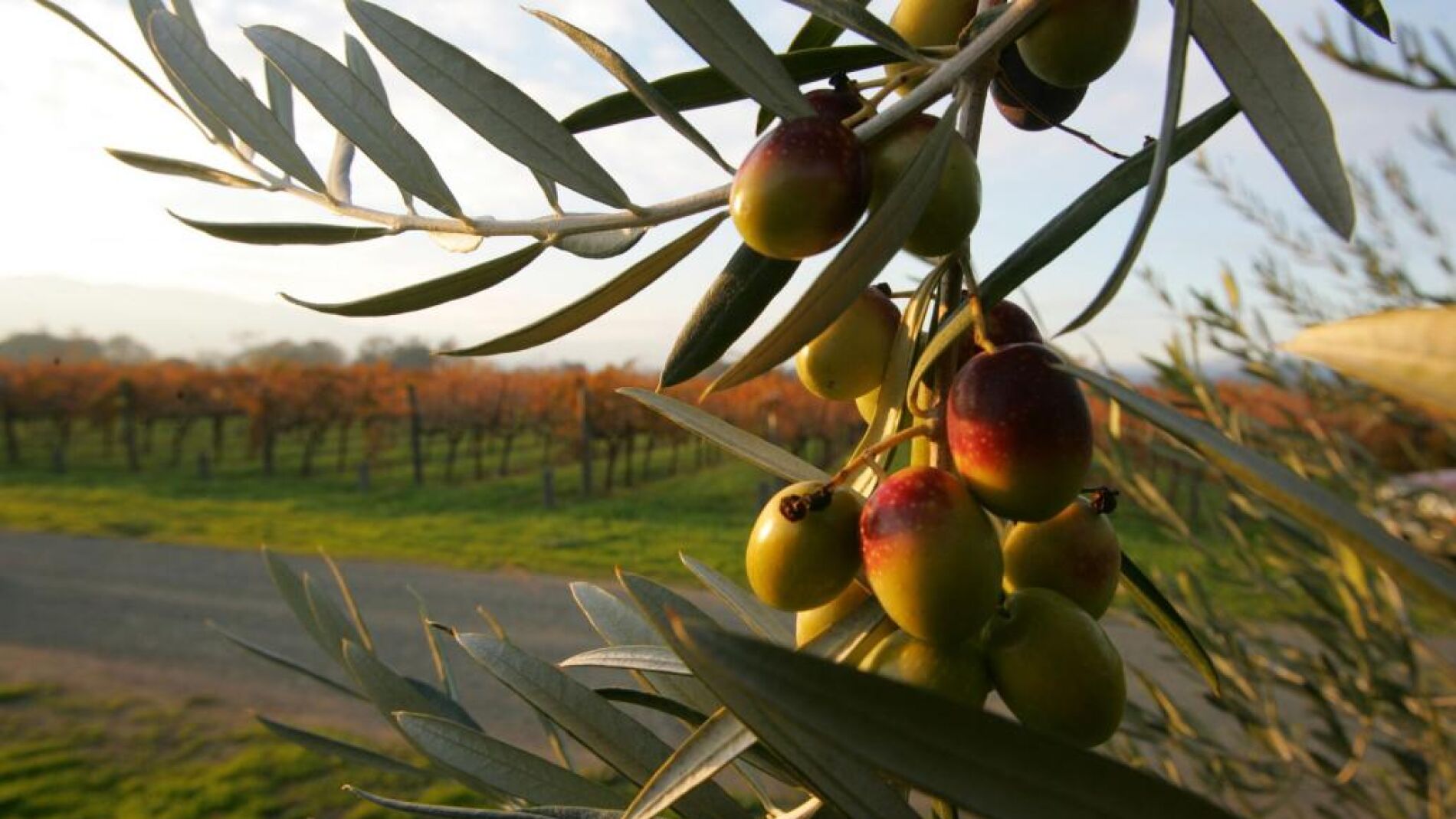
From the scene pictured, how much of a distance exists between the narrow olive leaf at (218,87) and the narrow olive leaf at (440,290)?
8cm

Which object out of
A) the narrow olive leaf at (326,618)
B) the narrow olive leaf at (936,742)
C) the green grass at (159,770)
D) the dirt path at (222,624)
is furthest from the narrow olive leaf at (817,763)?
the dirt path at (222,624)

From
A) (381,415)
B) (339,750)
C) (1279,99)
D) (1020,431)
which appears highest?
(1279,99)

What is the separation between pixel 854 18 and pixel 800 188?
61 mm

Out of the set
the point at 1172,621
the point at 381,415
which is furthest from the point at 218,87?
the point at 381,415

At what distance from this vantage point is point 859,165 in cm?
32

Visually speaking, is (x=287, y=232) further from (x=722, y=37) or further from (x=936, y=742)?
(x=936, y=742)

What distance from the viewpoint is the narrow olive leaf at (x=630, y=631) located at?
471 mm

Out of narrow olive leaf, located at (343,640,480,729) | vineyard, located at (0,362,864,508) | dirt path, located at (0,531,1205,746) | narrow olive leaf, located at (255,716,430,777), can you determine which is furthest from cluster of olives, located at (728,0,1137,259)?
vineyard, located at (0,362,864,508)

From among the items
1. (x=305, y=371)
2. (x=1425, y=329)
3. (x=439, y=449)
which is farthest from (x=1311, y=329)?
(x=439, y=449)

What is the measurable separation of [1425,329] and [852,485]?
0.91 ft

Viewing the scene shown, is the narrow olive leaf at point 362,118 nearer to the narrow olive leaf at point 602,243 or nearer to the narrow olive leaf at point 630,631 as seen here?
the narrow olive leaf at point 602,243

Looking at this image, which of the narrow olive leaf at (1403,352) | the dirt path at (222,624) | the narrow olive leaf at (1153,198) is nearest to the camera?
the narrow olive leaf at (1403,352)

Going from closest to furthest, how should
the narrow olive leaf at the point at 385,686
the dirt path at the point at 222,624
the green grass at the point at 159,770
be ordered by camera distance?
the narrow olive leaf at the point at 385,686
the green grass at the point at 159,770
the dirt path at the point at 222,624

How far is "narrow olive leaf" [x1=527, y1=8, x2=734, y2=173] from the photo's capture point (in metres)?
0.34
